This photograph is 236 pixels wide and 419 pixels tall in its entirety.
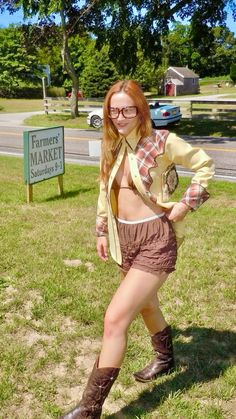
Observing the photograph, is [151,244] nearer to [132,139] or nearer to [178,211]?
[178,211]

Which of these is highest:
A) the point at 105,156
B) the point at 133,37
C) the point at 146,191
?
the point at 133,37

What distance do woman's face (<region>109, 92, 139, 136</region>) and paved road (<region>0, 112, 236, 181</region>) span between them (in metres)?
6.87

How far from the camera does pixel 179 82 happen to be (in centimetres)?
6575

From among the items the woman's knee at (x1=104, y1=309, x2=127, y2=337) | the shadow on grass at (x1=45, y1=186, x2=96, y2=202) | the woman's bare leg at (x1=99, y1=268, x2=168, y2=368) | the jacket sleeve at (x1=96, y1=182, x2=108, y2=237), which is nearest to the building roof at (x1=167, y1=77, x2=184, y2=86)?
the shadow on grass at (x1=45, y1=186, x2=96, y2=202)

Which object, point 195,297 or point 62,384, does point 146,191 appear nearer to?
point 62,384

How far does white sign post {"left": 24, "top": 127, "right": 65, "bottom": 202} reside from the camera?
697 cm

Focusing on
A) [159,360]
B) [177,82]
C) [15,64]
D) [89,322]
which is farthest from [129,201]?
[177,82]

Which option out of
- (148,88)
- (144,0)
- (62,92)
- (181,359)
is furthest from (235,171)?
(148,88)

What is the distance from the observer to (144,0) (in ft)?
52.7

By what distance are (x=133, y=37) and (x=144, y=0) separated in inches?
58.2

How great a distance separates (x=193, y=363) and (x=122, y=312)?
104 cm

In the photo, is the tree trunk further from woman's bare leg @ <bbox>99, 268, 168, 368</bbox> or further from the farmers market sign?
woman's bare leg @ <bbox>99, 268, 168, 368</bbox>

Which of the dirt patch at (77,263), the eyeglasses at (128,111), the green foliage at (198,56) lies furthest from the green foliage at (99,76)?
the eyeglasses at (128,111)

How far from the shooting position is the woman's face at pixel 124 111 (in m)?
2.42
